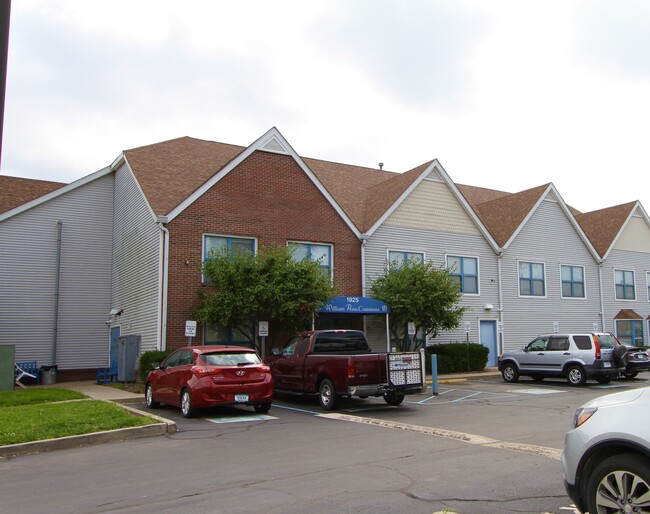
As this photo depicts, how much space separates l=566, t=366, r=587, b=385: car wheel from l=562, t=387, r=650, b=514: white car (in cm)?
1656

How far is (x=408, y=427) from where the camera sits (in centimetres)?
1178

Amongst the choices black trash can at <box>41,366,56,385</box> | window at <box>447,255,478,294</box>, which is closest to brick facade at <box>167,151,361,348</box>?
window at <box>447,255,478,294</box>

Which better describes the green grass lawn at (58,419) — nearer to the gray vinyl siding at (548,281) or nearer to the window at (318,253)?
the window at (318,253)

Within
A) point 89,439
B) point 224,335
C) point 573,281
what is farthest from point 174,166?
point 573,281

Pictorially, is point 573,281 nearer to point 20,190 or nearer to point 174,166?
point 174,166

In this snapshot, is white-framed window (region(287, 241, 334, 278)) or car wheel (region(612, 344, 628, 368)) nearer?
car wheel (region(612, 344, 628, 368))

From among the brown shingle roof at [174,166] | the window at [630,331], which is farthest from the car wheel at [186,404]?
the window at [630,331]

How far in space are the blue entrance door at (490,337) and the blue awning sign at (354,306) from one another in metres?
7.23

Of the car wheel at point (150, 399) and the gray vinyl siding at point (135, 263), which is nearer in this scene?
the car wheel at point (150, 399)

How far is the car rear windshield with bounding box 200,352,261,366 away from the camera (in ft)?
44.8

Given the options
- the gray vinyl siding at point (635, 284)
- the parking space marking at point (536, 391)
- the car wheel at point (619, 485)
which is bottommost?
the parking space marking at point (536, 391)

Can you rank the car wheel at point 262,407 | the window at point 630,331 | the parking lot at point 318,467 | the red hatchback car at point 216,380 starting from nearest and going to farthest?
1. the parking lot at point 318,467
2. the red hatchback car at point 216,380
3. the car wheel at point 262,407
4. the window at point 630,331

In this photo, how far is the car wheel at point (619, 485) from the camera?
4559 mm

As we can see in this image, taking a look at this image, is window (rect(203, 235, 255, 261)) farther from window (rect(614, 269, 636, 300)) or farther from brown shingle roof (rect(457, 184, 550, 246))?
window (rect(614, 269, 636, 300))
